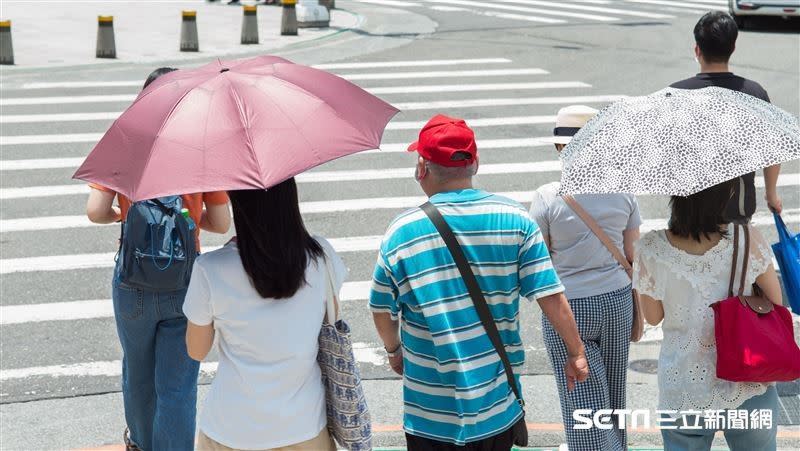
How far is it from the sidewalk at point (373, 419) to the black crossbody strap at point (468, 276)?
7.00 ft

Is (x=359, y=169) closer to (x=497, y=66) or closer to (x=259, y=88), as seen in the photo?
(x=497, y=66)

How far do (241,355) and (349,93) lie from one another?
111cm

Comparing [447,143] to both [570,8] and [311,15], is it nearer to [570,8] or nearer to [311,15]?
[311,15]

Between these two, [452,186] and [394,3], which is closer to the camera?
[452,186]

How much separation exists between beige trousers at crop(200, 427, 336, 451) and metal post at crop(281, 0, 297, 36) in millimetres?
18489

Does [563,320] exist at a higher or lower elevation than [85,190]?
higher

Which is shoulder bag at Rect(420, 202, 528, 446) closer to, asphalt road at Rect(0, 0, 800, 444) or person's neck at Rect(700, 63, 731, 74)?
person's neck at Rect(700, 63, 731, 74)

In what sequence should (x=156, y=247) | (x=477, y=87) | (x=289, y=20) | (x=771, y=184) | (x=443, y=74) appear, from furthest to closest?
(x=289, y=20), (x=443, y=74), (x=477, y=87), (x=771, y=184), (x=156, y=247)

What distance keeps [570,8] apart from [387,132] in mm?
13822

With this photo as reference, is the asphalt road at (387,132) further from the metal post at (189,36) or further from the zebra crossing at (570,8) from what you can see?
the metal post at (189,36)

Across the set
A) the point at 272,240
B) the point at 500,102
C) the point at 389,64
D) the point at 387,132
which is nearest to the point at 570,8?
the point at 389,64

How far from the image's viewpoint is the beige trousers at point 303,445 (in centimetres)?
397

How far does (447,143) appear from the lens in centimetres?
415

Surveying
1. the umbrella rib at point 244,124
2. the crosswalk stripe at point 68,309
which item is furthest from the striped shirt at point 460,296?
the crosswalk stripe at point 68,309
